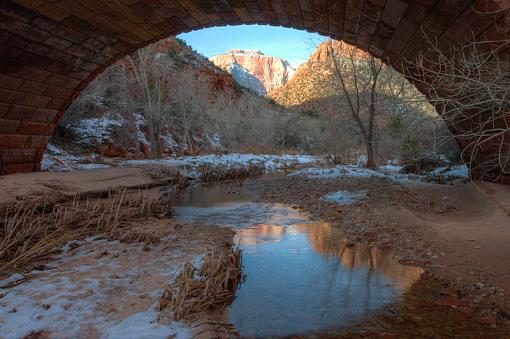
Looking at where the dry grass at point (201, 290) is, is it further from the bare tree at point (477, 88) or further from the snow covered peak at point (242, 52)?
the snow covered peak at point (242, 52)

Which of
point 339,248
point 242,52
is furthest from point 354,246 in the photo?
point 242,52

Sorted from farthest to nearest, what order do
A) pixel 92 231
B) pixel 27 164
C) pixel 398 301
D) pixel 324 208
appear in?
pixel 27 164, pixel 324 208, pixel 92 231, pixel 398 301

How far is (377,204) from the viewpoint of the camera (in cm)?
753

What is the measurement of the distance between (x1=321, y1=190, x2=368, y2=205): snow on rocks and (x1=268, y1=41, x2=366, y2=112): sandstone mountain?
7.39m

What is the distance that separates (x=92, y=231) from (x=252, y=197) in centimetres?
577

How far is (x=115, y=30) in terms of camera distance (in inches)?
336

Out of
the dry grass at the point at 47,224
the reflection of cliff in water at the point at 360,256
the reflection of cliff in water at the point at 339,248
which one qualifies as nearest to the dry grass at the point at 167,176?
the dry grass at the point at 47,224

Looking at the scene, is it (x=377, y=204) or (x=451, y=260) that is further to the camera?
(x=377, y=204)

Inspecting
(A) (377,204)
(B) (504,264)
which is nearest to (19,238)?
(B) (504,264)

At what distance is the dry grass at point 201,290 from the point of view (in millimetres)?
3025

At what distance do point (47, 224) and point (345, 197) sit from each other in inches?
248

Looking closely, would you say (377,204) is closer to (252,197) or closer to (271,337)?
(252,197)

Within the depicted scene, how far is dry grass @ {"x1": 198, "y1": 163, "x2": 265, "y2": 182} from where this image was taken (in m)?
14.7

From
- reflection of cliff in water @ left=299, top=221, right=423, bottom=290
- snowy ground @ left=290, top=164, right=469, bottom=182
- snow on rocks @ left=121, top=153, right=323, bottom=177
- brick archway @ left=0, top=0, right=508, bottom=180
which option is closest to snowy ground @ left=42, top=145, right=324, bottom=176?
snow on rocks @ left=121, top=153, right=323, bottom=177
